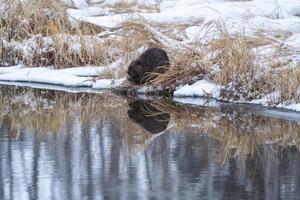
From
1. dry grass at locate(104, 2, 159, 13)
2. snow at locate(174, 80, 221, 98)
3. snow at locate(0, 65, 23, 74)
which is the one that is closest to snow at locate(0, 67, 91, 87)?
snow at locate(0, 65, 23, 74)

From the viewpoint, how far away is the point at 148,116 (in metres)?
9.92

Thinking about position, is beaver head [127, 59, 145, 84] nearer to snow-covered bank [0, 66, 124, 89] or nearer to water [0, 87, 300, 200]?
snow-covered bank [0, 66, 124, 89]

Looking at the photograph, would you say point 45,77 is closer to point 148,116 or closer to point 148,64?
point 148,64

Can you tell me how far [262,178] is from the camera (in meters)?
6.48

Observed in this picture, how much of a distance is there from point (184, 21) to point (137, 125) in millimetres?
7240

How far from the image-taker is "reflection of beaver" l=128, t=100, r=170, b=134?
30.0 feet

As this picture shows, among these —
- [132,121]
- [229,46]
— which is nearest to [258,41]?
[229,46]

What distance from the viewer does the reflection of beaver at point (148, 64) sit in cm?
1219

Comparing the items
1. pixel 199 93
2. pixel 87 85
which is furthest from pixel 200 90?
pixel 87 85

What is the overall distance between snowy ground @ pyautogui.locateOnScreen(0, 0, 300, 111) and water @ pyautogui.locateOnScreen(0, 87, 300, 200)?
1.30m

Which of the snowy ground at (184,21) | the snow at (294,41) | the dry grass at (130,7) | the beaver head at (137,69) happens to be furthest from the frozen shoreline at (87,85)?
the dry grass at (130,7)

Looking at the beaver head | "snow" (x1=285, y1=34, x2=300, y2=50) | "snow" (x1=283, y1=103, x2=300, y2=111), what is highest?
"snow" (x1=285, y1=34, x2=300, y2=50)

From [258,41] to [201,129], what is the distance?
3.57m

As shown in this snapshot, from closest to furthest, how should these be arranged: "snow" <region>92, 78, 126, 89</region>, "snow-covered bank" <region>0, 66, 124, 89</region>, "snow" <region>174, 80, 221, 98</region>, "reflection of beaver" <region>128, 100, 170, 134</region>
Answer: "reflection of beaver" <region>128, 100, 170, 134</region>
"snow" <region>174, 80, 221, 98</region>
"snow" <region>92, 78, 126, 89</region>
"snow-covered bank" <region>0, 66, 124, 89</region>
